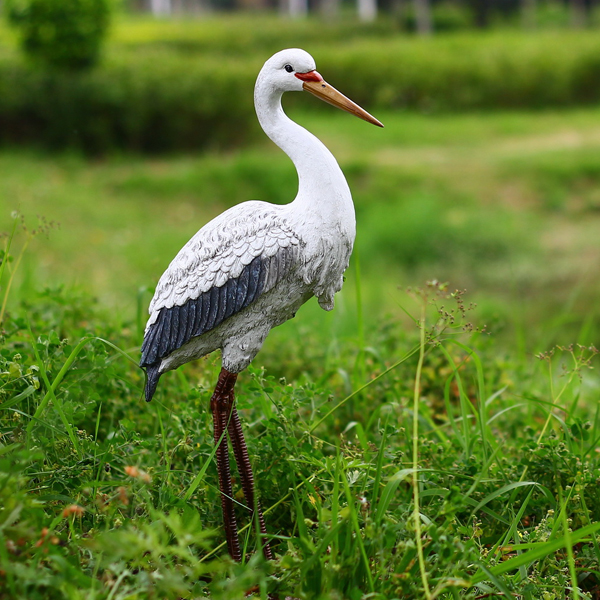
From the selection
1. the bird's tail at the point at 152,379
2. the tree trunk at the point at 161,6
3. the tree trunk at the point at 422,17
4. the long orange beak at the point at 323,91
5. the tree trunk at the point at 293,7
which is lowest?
the bird's tail at the point at 152,379

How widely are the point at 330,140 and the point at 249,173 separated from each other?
176 cm

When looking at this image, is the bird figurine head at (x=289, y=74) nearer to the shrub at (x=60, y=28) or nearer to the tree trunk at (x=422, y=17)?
the shrub at (x=60, y=28)

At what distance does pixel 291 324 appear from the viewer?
366 cm

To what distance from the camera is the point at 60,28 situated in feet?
25.7

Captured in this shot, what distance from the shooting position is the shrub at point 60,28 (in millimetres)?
7789

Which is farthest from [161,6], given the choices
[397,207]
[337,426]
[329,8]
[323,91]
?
[323,91]

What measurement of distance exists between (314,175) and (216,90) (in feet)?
22.8

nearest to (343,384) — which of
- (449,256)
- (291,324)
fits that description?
(291,324)

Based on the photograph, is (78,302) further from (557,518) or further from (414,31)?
(414,31)

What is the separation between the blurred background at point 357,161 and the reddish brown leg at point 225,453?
1.61 metres

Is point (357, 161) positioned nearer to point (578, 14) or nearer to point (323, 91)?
point (323, 91)

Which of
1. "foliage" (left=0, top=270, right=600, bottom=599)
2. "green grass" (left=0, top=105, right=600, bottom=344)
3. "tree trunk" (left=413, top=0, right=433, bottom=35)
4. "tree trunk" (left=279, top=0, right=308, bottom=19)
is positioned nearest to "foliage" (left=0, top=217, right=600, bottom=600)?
"foliage" (left=0, top=270, right=600, bottom=599)

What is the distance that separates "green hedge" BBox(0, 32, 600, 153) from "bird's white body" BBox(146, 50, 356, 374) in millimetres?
6626

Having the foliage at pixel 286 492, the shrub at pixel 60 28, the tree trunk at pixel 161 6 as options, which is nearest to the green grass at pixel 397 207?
the shrub at pixel 60 28
